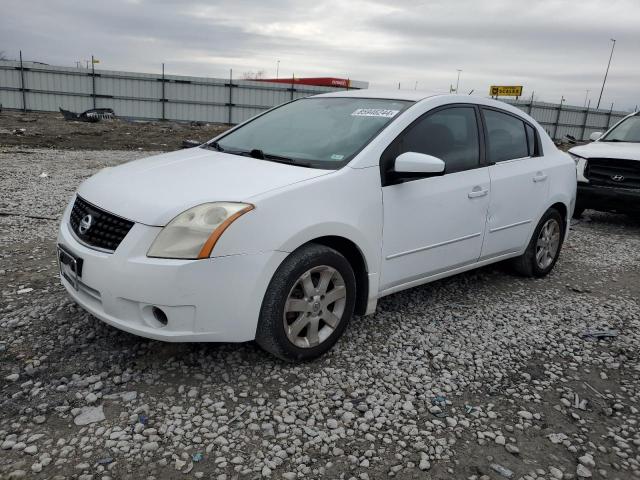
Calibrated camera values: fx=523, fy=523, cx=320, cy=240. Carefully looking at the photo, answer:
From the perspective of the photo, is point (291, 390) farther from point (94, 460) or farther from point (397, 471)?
point (94, 460)

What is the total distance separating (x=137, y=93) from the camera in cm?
2659

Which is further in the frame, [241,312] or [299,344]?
[299,344]

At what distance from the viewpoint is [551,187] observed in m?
4.83

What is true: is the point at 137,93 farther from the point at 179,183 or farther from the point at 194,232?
the point at 194,232

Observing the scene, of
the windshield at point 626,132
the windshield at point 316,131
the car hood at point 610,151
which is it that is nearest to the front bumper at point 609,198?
the car hood at point 610,151

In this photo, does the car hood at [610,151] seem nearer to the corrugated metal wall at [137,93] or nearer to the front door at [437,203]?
the front door at [437,203]

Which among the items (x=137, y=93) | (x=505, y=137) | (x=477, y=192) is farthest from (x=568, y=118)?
(x=477, y=192)

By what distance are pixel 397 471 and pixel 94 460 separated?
1.35 m

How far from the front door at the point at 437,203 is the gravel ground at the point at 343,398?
48cm

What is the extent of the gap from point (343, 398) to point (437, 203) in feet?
5.05

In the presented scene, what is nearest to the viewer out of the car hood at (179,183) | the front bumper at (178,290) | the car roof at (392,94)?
the front bumper at (178,290)

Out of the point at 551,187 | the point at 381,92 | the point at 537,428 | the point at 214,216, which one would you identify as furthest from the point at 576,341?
the point at 214,216

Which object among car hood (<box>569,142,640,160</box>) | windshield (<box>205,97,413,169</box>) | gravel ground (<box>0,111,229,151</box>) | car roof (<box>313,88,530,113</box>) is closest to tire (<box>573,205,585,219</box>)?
car hood (<box>569,142,640,160</box>)

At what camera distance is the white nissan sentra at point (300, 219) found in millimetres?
2699
